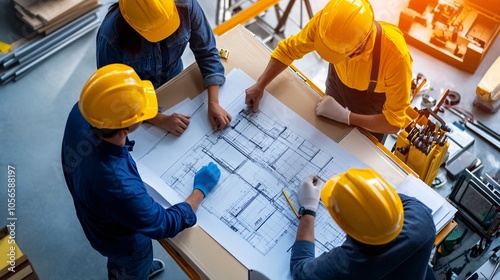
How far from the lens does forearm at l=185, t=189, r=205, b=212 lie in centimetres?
220

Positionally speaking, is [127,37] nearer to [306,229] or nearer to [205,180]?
[205,180]

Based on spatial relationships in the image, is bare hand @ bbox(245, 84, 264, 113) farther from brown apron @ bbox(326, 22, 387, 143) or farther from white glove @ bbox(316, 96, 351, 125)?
brown apron @ bbox(326, 22, 387, 143)

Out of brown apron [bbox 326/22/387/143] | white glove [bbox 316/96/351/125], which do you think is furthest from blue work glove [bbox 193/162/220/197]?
brown apron [bbox 326/22/387/143]

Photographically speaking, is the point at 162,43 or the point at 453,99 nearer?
the point at 162,43

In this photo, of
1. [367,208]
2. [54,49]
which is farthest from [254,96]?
[54,49]

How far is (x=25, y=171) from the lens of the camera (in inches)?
146

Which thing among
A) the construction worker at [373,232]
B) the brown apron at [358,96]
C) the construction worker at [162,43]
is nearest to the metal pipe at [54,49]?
the construction worker at [162,43]

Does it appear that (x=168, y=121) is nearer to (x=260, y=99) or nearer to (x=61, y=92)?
(x=260, y=99)

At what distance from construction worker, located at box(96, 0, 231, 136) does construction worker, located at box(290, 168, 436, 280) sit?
83 cm

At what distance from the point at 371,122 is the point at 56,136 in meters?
2.46

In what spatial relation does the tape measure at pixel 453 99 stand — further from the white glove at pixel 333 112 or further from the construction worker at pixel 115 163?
the construction worker at pixel 115 163

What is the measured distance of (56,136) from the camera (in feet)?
12.7

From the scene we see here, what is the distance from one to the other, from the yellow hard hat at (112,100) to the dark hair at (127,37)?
38 cm

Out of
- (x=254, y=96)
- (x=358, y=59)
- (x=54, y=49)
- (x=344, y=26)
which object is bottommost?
(x=54, y=49)
